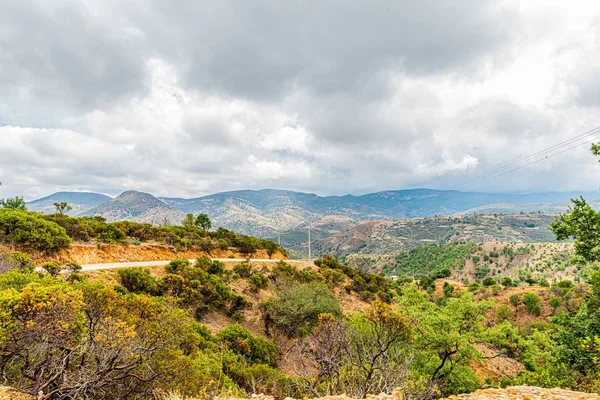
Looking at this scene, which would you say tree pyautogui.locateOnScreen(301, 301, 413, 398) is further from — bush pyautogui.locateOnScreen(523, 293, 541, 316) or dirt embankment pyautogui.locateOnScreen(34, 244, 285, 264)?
bush pyautogui.locateOnScreen(523, 293, 541, 316)

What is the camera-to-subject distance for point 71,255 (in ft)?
83.8

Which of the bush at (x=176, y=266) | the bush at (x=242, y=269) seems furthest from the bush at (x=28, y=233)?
the bush at (x=242, y=269)

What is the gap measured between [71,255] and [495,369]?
39608mm

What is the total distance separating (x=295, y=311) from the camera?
2639cm

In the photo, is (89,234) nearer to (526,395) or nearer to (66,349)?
(66,349)

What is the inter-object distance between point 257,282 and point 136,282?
1288 cm

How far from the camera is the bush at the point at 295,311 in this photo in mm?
26297

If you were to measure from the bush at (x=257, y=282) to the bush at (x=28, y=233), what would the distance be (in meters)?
17.3

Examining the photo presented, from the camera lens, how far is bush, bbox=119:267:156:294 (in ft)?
73.6

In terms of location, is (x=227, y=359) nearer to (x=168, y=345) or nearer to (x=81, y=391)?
(x=168, y=345)

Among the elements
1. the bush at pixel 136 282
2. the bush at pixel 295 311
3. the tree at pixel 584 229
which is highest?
the tree at pixel 584 229

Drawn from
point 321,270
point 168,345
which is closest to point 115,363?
point 168,345

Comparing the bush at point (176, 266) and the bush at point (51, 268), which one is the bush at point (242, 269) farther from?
the bush at point (51, 268)

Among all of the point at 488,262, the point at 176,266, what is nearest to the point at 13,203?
the point at 176,266
